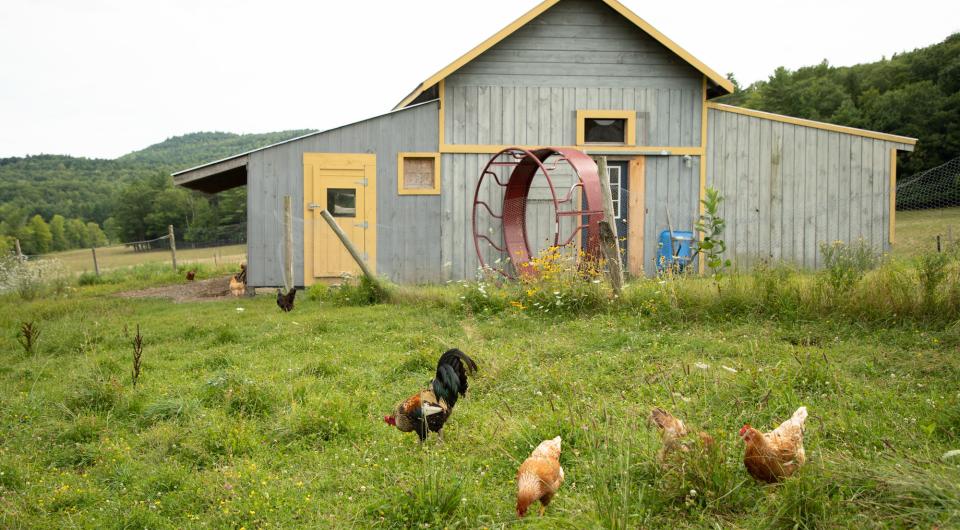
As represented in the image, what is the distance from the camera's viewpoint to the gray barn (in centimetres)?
1373

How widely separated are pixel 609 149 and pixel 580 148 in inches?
21.7

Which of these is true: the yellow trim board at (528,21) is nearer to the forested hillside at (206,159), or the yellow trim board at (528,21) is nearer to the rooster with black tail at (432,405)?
the rooster with black tail at (432,405)

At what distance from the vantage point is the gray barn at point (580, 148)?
1373 centimetres

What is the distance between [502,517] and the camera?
342cm

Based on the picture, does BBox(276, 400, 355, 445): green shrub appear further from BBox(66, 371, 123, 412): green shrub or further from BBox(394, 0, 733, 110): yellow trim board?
BBox(394, 0, 733, 110): yellow trim board

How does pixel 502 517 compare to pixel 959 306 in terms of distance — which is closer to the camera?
pixel 502 517

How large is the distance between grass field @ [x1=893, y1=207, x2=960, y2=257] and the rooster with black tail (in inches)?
521

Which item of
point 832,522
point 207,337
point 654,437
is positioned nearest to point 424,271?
point 207,337

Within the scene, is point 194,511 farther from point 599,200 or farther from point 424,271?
point 424,271

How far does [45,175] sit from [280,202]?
72175mm

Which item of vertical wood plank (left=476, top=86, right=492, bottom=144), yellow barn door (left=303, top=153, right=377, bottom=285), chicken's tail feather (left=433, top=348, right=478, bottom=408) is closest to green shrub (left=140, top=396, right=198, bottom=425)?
chicken's tail feather (left=433, top=348, right=478, bottom=408)

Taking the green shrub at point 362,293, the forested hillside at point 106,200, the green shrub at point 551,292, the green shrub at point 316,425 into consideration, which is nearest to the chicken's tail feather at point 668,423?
the green shrub at point 316,425

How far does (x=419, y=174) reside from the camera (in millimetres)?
14062

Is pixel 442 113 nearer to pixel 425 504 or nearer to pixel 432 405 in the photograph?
pixel 432 405
